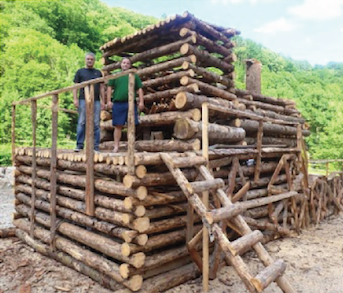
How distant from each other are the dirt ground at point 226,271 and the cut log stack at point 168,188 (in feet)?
0.82

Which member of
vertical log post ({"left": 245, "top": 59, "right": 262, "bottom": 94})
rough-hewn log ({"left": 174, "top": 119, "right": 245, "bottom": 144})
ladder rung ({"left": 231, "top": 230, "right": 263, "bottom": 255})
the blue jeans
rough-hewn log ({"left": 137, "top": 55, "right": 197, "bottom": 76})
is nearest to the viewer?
ladder rung ({"left": 231, "top": 230, "right": 263, "bottom": 255})

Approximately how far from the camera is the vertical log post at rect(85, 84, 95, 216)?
19.6ft

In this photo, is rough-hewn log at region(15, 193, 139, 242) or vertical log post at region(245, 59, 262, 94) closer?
rough-hewn log at region(15, 193, 139, 242)

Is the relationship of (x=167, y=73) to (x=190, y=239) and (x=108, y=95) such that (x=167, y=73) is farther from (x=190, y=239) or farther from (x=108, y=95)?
(x=190, y=239)

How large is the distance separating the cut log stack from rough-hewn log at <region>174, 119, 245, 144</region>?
0.02 meters

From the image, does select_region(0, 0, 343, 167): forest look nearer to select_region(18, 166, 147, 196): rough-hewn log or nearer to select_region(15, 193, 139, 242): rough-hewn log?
select_region(15, 193, 139, 242): rough-hewn log

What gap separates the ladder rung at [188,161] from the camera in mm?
5384

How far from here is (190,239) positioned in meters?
6.09

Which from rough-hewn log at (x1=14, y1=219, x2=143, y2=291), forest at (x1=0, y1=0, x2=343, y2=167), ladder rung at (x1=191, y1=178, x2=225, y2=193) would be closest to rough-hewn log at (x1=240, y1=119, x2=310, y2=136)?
ladder rung at (x1=191, y1=178, x2=225, y2=193)

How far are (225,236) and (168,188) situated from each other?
1.71 metres

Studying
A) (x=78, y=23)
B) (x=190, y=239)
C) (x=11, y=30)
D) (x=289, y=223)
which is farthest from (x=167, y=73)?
(x=78, y=23)

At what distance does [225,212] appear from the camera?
16.5 ft

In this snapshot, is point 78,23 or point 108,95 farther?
point 78,23

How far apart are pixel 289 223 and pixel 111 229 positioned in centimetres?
600
